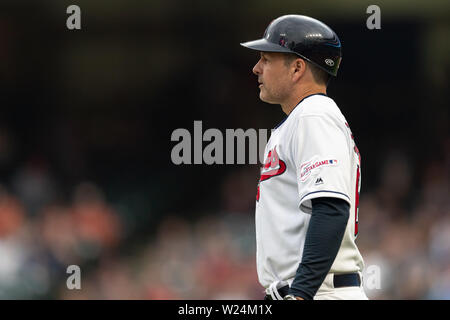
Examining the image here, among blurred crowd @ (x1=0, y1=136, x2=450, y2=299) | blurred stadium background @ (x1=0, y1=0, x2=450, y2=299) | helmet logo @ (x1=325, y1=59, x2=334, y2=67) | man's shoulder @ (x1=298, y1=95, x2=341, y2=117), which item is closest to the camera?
man's shoulder @ (x1=298, y1=95, x2=341, y2=117)

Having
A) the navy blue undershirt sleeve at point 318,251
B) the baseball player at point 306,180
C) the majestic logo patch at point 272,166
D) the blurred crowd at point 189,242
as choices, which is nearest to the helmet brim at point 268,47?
the baseball player at point 306,180

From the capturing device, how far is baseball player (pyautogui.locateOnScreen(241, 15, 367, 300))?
89.5 inches

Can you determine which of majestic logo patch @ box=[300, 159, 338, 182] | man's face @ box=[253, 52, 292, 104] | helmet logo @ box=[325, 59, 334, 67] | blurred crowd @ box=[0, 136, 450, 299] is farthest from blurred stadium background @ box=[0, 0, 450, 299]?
majestic logo patch @ box=[300, 159, 338, 182]

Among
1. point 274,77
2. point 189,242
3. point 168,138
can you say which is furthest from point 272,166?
point 168,138

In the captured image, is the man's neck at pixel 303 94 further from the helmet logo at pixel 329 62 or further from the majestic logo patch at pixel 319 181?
the majestic logo patch at pixel 319 181

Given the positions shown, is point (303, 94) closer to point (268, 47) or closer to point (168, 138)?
point (268, 47)

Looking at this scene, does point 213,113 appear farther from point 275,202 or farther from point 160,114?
point 275,202

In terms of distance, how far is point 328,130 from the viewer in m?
2.41

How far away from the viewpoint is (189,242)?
785 centimetres

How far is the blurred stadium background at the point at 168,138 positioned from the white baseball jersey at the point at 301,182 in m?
4.33

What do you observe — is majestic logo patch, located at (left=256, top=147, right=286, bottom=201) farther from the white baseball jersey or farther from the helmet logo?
the helmet logo

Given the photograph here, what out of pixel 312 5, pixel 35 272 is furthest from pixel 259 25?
pixel 35 272

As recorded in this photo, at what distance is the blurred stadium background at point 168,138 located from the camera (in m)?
7.36

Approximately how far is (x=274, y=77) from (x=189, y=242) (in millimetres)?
5328
